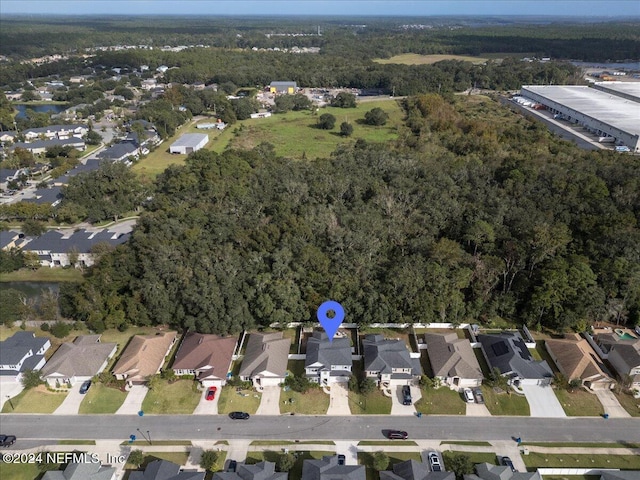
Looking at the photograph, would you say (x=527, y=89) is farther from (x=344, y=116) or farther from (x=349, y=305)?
(x=349, y=305)

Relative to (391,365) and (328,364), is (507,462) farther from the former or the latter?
(328,364)

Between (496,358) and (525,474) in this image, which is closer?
(525,474)

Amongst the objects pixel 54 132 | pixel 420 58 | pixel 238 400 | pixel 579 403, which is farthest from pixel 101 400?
pixel 420 58

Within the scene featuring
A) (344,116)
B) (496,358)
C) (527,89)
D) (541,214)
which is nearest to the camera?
(496,358)

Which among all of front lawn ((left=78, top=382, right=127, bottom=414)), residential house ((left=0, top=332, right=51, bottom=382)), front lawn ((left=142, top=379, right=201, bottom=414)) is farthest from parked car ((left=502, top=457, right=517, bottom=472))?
residential house ((left=0, top=332, right=51, bottom=382))

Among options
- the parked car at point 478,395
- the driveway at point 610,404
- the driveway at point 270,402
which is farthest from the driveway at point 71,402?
the driveway at point 610,404

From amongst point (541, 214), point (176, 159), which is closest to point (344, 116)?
point (176, 159)

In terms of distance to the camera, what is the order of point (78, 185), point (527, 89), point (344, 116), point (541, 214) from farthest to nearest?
point (527, 89)
point (344, 116)
point (78, 185)
point (541, 214)

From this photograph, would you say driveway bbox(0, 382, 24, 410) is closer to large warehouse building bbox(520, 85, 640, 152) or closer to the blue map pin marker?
the blue map pin marker

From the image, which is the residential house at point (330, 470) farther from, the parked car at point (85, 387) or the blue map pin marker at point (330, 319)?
the parked car at point (85, 387)
